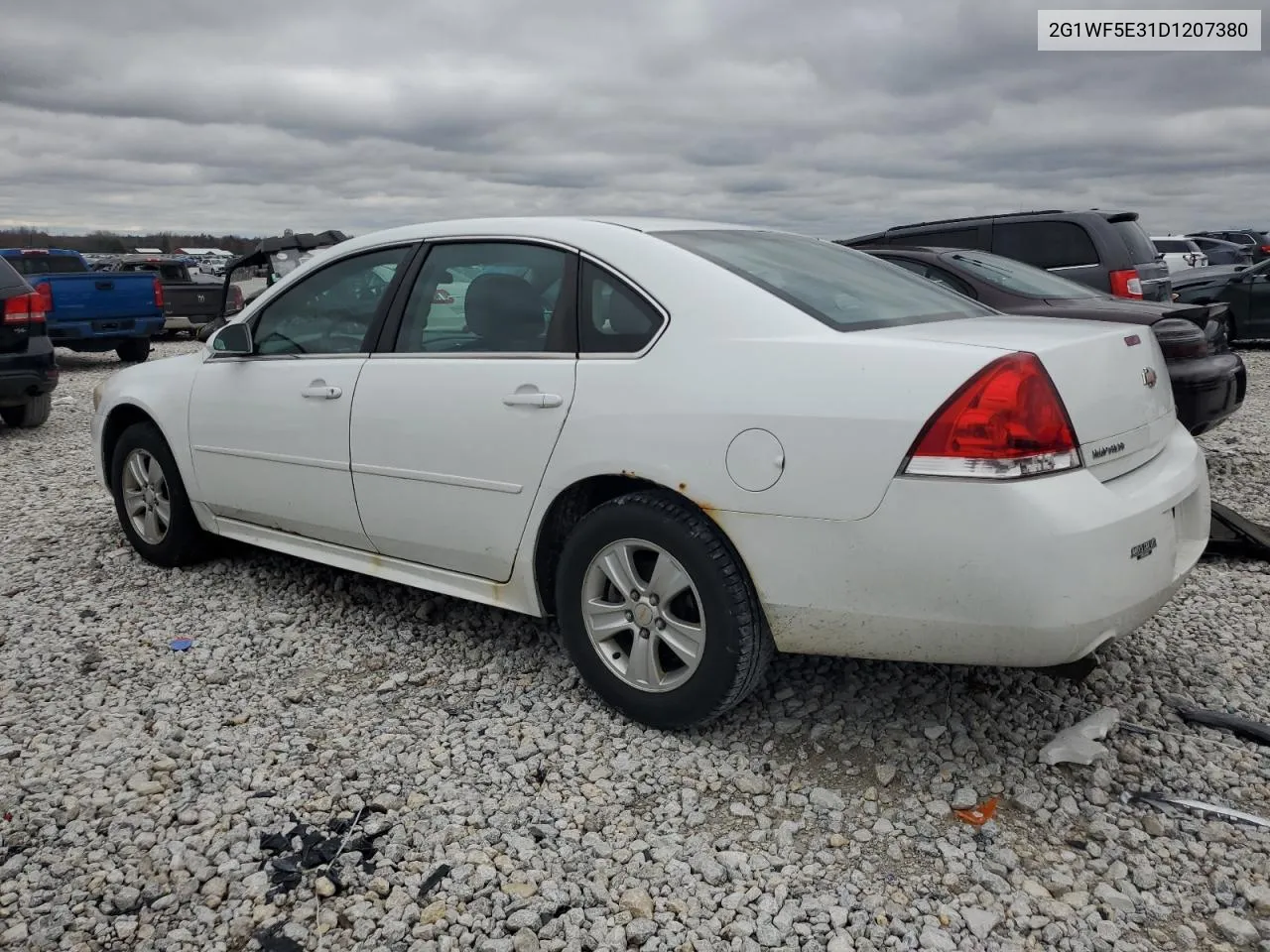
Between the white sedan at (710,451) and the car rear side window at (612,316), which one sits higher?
the car rear side window at (612,316)

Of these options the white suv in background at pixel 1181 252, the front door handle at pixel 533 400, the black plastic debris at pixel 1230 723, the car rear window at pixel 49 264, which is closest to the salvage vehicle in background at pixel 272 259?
the car rear window at pixel 49 264

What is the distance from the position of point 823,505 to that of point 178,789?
2.00 metres

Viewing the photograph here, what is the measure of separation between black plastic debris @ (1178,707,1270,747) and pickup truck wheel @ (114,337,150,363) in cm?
1456

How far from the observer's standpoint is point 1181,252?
80.7 feet

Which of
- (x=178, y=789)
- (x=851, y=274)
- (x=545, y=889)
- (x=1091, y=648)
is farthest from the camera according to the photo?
(x=851, y=274)

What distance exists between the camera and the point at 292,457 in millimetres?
4016

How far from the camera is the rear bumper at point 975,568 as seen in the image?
8.08 ft

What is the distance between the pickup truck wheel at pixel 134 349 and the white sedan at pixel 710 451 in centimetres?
1178

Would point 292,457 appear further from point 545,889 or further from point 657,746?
point 545,889

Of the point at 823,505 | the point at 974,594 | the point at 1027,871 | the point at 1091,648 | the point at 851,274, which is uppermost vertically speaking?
the point at 851,274

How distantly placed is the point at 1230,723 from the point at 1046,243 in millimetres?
6023

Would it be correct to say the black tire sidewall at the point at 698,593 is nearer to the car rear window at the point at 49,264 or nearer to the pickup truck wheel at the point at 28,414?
the pickup truck wheel at the point at 28,414

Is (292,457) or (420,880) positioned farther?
(292,457)

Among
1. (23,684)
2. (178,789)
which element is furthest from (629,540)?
(23,684)
